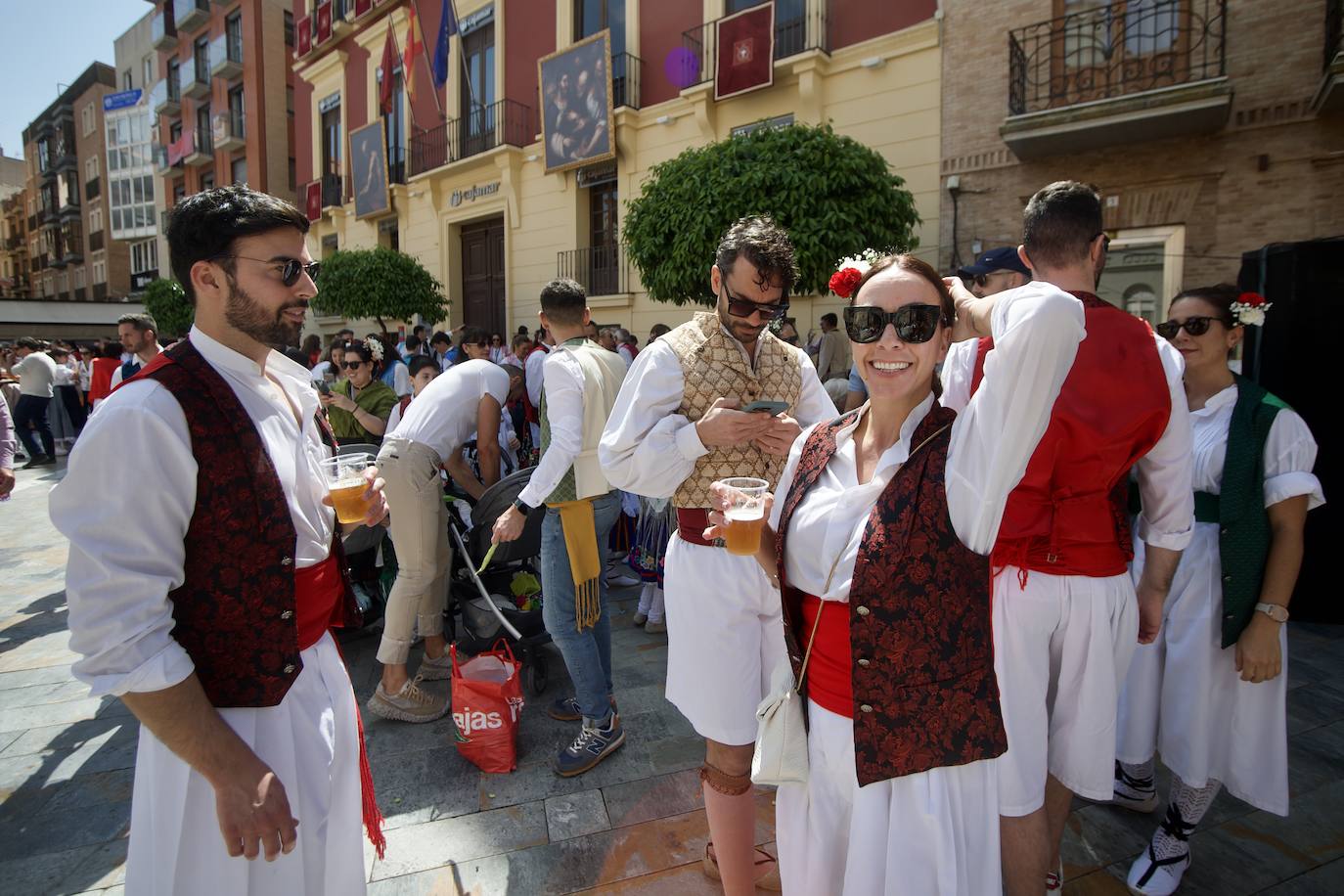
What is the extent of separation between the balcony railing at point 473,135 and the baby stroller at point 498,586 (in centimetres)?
1402

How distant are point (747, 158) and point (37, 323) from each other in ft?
117

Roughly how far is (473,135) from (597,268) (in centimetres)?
555

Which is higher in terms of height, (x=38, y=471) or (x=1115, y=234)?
(x=1115, y=234)

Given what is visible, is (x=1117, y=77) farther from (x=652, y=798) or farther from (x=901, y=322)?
(x=652, y=798)

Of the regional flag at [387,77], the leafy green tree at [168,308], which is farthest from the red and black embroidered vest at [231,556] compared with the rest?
the leafy green tree at [168,308]

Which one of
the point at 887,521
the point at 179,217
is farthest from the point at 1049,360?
the point at 179,217

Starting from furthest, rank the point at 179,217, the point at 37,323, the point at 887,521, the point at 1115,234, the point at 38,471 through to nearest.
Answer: the point at 37,323
the point at 38,471
the point at 1115,234
the point at 179,217
the point at 887,521

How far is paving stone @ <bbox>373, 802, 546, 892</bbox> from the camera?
8.32 feet

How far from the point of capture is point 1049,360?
48.6 inches

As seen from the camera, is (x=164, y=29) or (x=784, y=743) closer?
(x=784, y=743)

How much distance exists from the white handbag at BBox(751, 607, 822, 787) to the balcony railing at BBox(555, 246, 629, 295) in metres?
12.9

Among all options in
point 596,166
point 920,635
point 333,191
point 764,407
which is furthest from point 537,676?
point 333,191

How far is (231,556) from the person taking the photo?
4.79 ft

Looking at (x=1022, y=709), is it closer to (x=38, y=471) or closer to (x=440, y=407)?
(x=440, y=407)
